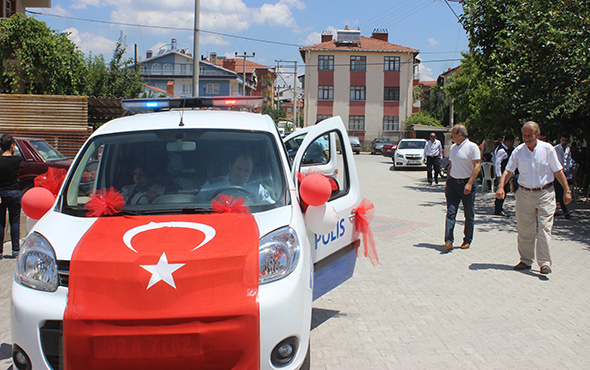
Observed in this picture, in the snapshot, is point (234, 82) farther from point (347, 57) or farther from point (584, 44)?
point (584, 44)

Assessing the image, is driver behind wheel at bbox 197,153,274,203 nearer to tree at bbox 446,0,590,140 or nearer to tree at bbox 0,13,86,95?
tree at bbox 446,0,590,140

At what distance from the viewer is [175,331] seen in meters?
2.85

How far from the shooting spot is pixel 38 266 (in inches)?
125

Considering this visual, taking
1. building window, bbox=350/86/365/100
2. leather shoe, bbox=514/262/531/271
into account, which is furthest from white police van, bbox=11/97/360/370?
building window, bbox=350/86/365/100

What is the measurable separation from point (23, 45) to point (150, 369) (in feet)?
67.7

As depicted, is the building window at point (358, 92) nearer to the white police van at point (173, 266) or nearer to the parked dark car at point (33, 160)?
the parked dark car at point (33, 160)

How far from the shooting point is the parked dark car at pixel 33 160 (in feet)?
34.8

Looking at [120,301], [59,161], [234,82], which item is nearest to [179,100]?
[120,301]

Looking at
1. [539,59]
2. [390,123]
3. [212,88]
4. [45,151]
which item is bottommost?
[45,151]

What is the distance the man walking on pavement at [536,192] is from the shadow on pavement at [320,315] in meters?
3.07

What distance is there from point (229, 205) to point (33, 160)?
8705mm

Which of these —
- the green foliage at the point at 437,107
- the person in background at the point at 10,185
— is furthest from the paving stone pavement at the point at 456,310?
the green foliage at the point at 437,107

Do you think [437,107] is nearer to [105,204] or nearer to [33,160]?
[33,160]

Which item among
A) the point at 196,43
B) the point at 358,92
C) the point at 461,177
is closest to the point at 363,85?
the point at 358,92
